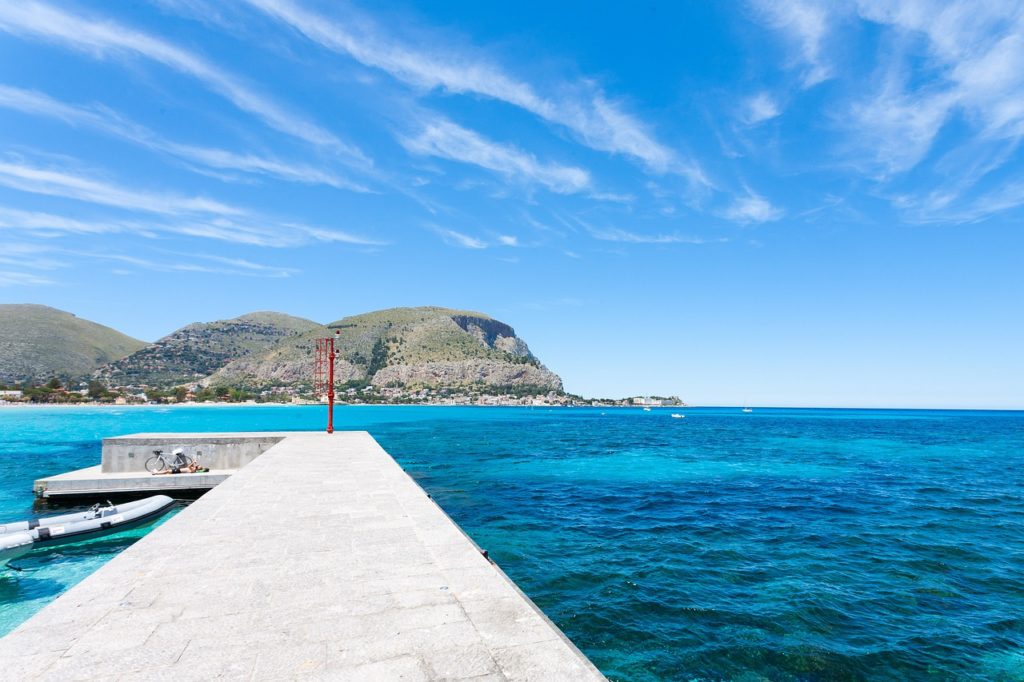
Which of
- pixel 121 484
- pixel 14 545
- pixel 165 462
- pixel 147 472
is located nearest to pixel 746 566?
pixel 14 545

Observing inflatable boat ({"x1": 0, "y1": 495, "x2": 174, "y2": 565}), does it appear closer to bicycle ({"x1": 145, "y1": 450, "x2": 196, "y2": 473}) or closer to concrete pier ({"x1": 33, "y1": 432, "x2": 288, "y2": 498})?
concrete pier ({"x1": 33, "y1": 432, "x2": 288, "y2": 498})

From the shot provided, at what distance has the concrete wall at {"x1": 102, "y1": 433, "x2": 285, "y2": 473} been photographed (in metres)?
21.7

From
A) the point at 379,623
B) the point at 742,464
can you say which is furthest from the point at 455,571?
the point at 742,464

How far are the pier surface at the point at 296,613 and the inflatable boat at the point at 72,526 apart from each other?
7217 mm

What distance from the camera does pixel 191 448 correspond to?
23000mm

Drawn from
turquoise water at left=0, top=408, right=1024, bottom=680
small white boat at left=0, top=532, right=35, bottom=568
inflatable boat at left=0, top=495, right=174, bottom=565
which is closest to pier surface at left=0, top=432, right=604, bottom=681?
turquoise water at left=0, top=408, right=1024, bottom=680

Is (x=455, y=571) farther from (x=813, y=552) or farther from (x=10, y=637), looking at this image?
(x=813, y=552)

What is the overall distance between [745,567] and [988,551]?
9.31 m

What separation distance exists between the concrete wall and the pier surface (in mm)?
14992

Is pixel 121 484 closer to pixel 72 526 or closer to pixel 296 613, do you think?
pixel 72 526

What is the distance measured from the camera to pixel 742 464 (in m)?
38.2

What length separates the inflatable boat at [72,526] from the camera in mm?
13242

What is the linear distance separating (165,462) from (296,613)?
65.5 feet

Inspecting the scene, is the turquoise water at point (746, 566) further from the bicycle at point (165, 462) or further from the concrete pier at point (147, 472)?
the bicycle at point (165, 462)
